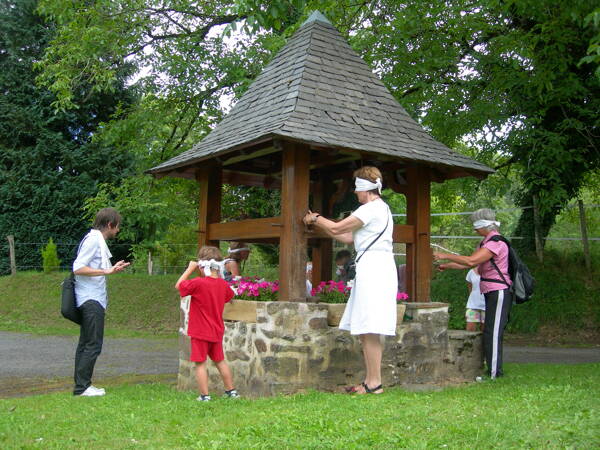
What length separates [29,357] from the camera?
1024 centimetres

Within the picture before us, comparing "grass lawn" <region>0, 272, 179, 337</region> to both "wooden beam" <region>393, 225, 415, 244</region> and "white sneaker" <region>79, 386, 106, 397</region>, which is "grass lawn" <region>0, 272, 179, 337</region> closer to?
"white sneaker" <region>79, 386, 106, 397</region>

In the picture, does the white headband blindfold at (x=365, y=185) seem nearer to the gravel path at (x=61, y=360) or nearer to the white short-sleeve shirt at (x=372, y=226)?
the white short-sleeve shirt at (x=372, y=226)

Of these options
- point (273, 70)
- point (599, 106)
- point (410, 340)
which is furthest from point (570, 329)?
point (273, 70)

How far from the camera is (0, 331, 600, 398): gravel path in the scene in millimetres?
8055

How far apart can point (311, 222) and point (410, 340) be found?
5.10 ft

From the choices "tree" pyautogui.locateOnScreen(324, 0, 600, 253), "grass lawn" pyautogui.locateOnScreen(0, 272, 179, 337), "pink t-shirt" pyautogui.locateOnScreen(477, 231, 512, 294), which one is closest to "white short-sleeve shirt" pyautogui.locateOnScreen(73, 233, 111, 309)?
"pink t-shirt" pyautogui.locateOnScreen(477, 231, 512, 294)

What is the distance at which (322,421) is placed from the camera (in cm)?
394

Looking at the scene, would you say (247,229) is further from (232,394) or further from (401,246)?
(401,246)

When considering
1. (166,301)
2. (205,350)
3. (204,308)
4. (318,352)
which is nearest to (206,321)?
(204,308)

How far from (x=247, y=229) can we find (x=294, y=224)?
85cm

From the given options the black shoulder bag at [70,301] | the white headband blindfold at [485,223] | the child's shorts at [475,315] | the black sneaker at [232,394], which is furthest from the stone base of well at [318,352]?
the child's shorts at [475,315]

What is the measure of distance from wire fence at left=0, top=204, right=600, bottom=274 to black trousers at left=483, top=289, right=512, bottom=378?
311 inches

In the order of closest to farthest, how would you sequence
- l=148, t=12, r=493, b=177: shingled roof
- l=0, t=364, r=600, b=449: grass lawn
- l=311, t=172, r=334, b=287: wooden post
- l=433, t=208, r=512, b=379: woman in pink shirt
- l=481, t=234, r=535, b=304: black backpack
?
l=0, t=364, r=600, b=449: grass lawn → l=148, t=12, r=493, b=177: shingled roof → l=433, t=208, r=512, b=379: woman in pink shirt → l=481, t=234, r=535, b=304: black backpack → l=311, t=172, r=334, b=287: wooden post

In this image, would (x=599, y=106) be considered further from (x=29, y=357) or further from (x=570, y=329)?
(x=29, y=357)
